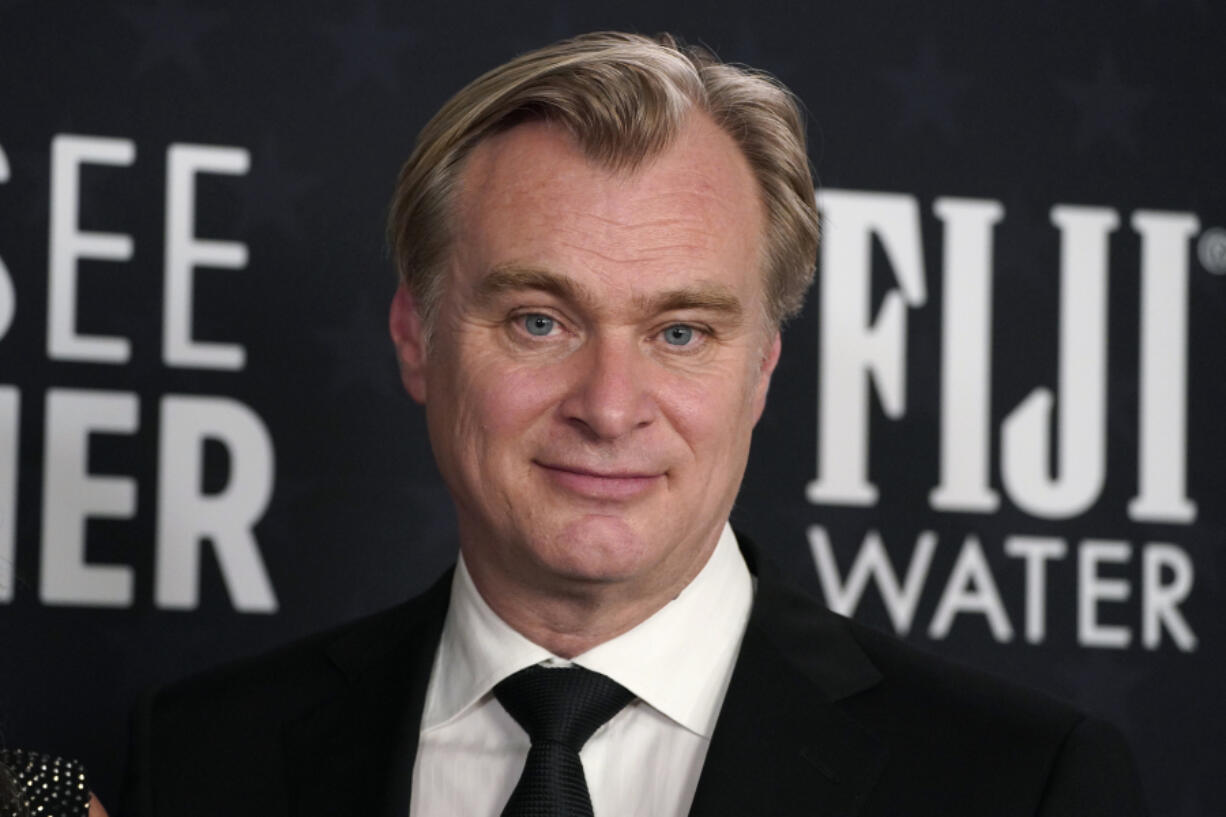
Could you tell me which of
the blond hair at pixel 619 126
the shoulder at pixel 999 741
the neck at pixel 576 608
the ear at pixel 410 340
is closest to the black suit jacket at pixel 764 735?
the shoulder at pixel 999 741

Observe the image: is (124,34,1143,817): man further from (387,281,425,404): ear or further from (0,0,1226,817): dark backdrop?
(0,0,1226,817): dark backdrop

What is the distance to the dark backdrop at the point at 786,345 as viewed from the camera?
241 cm

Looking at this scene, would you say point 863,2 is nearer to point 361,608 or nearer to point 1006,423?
point 1006,423

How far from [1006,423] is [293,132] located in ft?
3.47

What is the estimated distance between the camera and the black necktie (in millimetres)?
1660

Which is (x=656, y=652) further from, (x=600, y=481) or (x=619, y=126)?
(x=619, y=126)

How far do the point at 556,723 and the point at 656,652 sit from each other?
0.12 meters

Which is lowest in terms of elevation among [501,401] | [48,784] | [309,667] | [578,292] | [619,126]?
[48,784]

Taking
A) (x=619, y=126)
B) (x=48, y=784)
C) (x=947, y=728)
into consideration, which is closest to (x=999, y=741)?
(x=947, y=728)

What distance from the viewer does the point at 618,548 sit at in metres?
1.70

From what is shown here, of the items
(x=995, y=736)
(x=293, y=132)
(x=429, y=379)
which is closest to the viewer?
(x=995, y=736)

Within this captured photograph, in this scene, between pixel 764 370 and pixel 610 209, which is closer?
pixel 610 209

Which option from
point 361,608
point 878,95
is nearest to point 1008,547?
point 878,95

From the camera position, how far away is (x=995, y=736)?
1.69m
